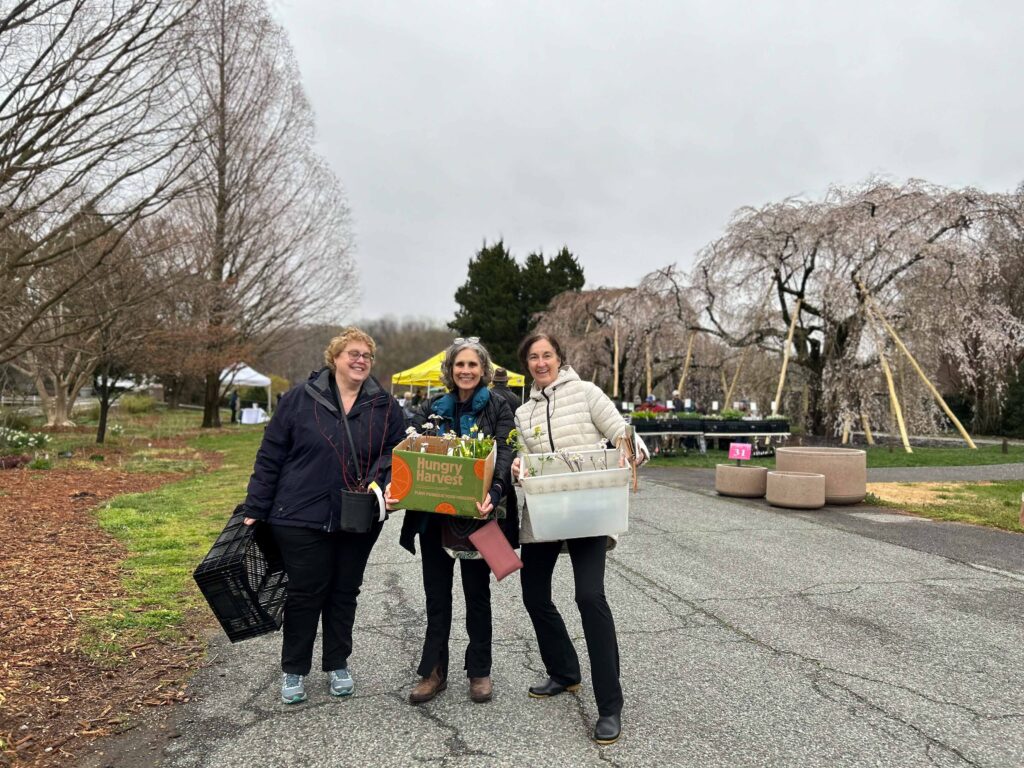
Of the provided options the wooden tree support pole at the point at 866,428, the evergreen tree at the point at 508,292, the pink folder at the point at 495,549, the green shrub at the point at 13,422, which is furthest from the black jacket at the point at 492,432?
the evergreen tree at the point at 508,292

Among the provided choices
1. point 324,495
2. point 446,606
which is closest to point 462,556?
point 446,606

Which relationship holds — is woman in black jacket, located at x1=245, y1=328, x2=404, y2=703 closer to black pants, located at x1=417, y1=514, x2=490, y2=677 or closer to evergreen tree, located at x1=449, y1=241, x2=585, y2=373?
black pants, located at x1=417, y1=514, x2=490, y2=677

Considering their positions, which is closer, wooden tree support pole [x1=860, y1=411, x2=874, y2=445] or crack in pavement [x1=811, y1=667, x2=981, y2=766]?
crack in pavement [x1=811, y1=667, x2=981, y2=766]

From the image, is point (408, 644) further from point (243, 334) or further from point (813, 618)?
point (243, 334)

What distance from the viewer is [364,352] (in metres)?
3.85

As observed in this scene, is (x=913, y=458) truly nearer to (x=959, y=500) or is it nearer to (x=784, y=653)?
(x=959, y=500)

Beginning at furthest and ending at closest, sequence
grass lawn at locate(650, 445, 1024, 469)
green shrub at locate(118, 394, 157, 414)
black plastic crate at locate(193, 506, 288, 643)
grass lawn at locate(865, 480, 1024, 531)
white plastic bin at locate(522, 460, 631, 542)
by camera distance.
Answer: green shrub at locate(118, 394, 157, 414) < grass lawn at locate(650, 445, 1024, 469) < grass lawn at locate(865, 480, 1024, 531) < black plastic crate at locate(193, 506, 288, 643) < white plastic bin at locate(522, 460, 631, 542)

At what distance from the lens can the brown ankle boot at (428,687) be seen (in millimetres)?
3648

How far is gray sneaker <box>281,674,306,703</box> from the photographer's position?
3.63 meters

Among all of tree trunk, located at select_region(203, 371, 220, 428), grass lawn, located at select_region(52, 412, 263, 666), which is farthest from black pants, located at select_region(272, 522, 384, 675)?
tree trunk, located at select_region(203, 371, 220, 428)

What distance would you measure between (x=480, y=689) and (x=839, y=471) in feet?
26.4

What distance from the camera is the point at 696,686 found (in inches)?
151

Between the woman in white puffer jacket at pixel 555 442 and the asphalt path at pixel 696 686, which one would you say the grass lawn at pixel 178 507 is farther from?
the woman in white puffer jacket at pixel 555 442

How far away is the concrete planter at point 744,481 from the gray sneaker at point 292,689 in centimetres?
857
